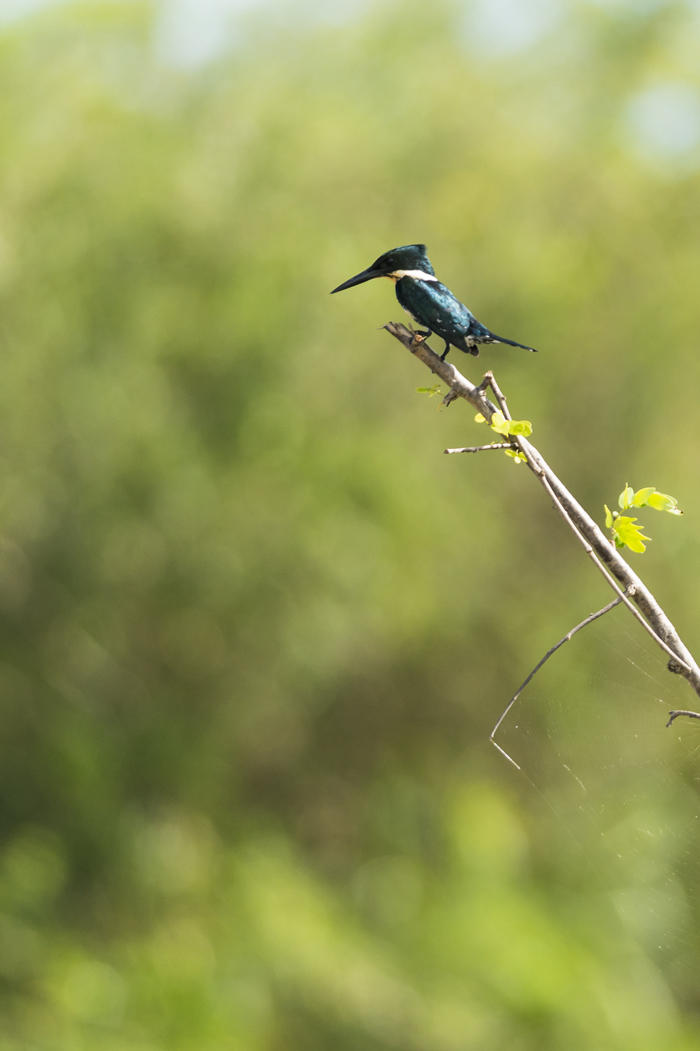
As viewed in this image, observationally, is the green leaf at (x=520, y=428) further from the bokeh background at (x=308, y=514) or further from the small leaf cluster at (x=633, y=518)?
the bokeh background at (x=308, y=514)

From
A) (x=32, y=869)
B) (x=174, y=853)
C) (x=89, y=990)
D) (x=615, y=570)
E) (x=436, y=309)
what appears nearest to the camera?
(x=615, y=570)

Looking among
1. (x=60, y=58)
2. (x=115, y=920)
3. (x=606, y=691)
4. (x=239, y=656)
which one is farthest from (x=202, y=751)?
(x=606, y=691)

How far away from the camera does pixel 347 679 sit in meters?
6.56

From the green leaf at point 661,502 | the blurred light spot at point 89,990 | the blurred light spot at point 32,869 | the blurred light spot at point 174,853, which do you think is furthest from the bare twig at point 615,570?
the blurred light spot at point 32,869

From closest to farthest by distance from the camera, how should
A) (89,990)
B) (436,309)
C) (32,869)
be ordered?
(436,309) < (89,990) < (32,869)

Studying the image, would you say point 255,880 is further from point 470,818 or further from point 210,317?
point 210,317

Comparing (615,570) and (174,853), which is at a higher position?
(174,853)

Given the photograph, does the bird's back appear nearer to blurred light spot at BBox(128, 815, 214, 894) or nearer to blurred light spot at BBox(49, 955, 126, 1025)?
blurred light spot at BBox(49, 955, 126, 1025)

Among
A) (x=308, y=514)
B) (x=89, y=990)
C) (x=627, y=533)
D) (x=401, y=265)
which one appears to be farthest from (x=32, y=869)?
(x=627, y=533)

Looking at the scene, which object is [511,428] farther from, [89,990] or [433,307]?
[89,990]

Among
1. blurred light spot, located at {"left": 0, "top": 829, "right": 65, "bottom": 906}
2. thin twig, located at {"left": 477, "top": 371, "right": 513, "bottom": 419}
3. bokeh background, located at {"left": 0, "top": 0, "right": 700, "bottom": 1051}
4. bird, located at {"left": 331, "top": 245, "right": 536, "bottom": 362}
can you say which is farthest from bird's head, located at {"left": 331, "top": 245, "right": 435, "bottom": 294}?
blurred light spot, located at {"left": 0, "top": 829, "right": 65, "bottom": 906}

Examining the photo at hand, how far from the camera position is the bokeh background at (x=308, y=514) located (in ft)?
18.9

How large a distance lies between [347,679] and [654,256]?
326 cm

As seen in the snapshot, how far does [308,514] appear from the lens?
610 centimetres
